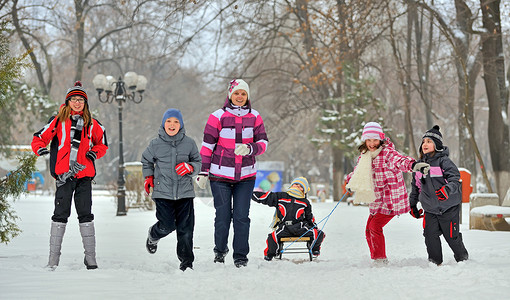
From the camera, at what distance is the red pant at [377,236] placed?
25.4 feet

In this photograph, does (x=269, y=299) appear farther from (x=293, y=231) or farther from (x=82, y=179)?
(x=293, y=231)

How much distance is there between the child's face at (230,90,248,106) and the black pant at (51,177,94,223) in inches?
70.1

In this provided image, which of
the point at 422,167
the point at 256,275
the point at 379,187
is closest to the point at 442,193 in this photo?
the point at 422,167

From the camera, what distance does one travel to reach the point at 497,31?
16594 millimetres

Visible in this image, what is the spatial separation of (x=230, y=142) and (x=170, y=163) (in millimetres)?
731

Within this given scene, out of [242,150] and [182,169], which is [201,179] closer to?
[182,169]

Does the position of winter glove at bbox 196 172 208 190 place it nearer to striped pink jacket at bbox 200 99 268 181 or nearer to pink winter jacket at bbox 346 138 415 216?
striped pink jacket at bbox 200 99 268 181

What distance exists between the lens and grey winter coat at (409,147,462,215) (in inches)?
291

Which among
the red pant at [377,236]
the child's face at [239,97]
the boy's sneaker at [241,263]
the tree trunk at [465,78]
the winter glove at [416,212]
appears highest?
the tree trunk at [465,78]

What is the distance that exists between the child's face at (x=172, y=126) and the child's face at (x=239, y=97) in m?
0.72

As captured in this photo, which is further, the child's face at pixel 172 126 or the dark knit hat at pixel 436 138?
the dark knit hat at pixel 436 138

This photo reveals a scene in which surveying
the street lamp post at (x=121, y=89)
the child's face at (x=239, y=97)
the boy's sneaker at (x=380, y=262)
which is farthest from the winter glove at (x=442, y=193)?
the street lamp post at (x=121, y=89)

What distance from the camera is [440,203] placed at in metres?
7.41

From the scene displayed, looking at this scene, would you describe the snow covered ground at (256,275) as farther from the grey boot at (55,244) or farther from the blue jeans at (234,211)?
the blue jeans at (234,211)
